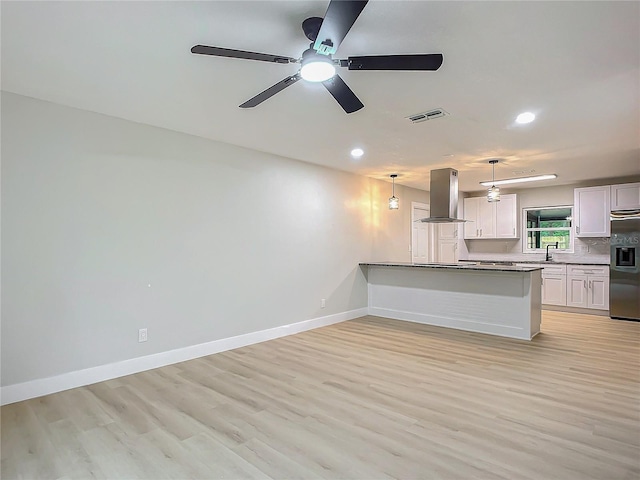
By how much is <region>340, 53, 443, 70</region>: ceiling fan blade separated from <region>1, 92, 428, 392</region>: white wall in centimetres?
260

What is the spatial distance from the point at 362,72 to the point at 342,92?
0.46 metres

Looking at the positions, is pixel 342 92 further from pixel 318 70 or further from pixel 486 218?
pixel 486 218

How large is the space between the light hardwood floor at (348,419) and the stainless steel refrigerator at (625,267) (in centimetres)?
239

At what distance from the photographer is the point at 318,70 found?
2014 millimetres

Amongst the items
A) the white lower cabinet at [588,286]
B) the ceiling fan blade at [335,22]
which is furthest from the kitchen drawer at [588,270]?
the ceiling fan blade at [335,22]

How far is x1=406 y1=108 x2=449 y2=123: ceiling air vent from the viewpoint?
3363mm

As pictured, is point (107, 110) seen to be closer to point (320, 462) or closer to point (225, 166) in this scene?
point (225, 166)

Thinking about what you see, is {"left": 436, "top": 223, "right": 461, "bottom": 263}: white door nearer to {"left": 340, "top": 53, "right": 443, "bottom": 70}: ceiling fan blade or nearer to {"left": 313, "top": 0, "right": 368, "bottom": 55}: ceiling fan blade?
{"left": 340, "top": 53, "right": 443, "bottom": 70}: ceiling fan blade

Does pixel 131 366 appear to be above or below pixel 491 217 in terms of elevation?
below

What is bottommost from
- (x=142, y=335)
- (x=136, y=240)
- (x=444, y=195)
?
(x=142, y=335)

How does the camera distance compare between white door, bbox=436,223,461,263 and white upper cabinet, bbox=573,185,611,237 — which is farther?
white door, bbox=436,223,461,263

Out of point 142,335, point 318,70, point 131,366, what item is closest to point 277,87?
point 318,70

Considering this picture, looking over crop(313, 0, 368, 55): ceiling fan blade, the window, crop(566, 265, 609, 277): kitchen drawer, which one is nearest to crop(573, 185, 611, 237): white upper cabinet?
the window

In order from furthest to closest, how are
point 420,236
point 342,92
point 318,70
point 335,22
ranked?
1. point 420,236
2. point 342,92
3. point 318,70
4. point 335,22
